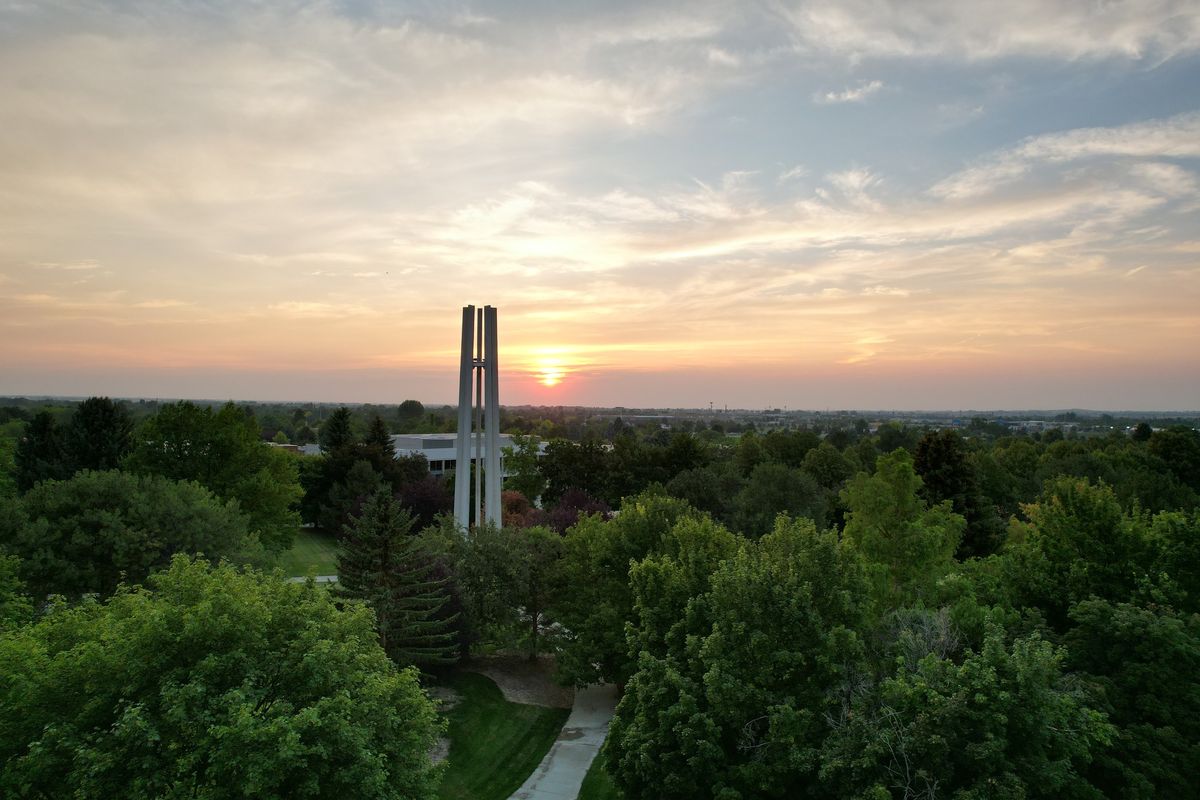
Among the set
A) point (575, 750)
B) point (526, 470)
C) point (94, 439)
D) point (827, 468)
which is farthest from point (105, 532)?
point (827, 468)

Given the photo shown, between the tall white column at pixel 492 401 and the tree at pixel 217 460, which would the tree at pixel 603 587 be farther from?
the tree at pixel 217 460

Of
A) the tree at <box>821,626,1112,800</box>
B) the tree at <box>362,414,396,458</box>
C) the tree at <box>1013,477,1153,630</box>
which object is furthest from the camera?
the tree at <box>362,414,396,458</box>

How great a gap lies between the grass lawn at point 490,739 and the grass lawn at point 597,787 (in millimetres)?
1846

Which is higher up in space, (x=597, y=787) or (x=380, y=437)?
(x=380, y=437)

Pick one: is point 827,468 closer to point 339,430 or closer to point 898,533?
point 898,533

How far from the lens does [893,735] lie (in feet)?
41.6

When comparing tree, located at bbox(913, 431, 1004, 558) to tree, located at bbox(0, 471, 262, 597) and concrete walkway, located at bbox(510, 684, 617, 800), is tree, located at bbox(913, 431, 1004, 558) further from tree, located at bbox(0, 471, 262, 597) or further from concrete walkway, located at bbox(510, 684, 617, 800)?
tree, located at bbox(0, 471, 262, 597)

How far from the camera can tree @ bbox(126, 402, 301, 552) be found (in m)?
35.3

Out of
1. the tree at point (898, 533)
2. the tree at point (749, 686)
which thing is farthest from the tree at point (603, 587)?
the tree at point (898, 533)

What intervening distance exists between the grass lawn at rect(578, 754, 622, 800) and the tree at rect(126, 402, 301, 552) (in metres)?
22.8

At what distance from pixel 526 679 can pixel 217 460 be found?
20.6m

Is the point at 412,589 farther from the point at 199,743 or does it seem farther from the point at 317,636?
the point at 199,743

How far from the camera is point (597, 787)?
18984 millimetres

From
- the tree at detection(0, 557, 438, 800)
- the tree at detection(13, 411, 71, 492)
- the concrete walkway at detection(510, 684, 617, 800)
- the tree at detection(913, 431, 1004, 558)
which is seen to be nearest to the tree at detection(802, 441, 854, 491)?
the tree at detection(913, 431, 1004, 558)
